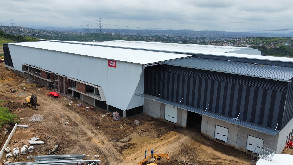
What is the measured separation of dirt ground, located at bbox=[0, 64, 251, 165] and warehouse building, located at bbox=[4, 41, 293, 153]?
68.8 inches

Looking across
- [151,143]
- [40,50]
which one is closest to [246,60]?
[151,143]

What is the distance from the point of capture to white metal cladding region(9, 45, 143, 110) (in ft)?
98.3

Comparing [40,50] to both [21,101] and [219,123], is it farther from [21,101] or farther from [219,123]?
[219,123]

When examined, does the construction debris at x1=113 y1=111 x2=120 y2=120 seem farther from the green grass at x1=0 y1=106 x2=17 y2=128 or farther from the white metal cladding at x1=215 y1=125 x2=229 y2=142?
the white metal cladding at x1=215 y1=125 x2=229 y2=142

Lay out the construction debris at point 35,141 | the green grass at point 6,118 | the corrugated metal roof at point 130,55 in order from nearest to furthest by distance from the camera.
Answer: the construction debris at point 35,141
the green grass at point 6,118
the corrugated metal roof at point 130,55

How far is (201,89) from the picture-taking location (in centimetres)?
2662

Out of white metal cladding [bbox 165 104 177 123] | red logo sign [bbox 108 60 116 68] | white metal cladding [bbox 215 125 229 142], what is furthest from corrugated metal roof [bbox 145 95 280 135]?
red logo sign [bbox 108 60 116 68]

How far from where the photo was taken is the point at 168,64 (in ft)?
98.2

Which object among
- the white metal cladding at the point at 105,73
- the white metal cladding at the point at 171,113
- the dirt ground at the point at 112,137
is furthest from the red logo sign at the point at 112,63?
the white metal cladding at the point at 171,113

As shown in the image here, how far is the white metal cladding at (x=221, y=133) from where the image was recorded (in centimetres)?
2521

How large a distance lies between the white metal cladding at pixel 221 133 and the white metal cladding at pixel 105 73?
1097 centimetres

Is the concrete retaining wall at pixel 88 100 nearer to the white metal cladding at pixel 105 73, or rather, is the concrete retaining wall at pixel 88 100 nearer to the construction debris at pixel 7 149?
the white metal cladding at pixel 105 73

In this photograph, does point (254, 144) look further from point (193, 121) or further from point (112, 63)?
point (112, 63)

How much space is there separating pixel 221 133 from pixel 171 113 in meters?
6.98
